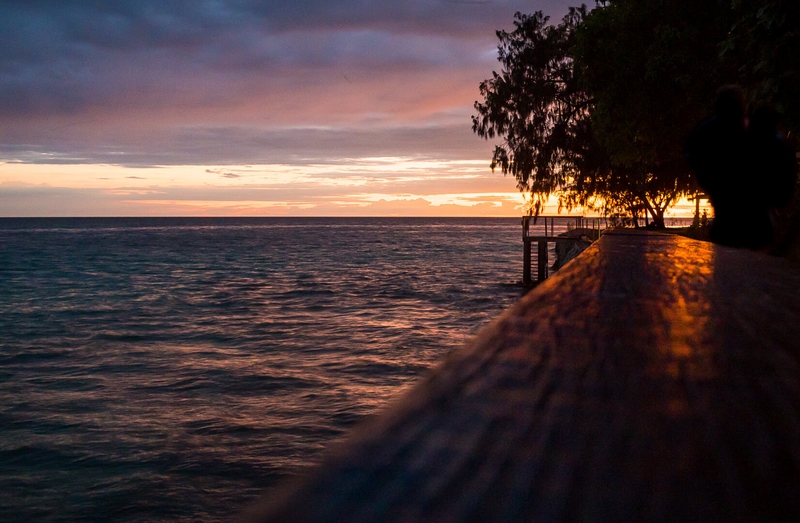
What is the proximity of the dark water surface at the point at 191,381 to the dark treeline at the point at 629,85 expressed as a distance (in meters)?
6.90

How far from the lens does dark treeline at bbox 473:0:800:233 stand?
10.6 meters

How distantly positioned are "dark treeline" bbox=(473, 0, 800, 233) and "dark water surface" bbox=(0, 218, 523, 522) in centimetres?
690

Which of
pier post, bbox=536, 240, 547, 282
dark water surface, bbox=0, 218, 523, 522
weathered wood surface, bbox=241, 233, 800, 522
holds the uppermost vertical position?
weathered wood surface, bbox=241, 233, 800, 522

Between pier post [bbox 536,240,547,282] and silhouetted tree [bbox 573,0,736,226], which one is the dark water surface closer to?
pier post [bbox 536,240,547,282]

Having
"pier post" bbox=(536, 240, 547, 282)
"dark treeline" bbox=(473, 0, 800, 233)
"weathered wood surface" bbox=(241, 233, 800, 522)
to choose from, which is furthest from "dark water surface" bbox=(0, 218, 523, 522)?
"dark treeline" bbox=(473, 0, 800, 233)

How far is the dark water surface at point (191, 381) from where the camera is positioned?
8703 millimetres

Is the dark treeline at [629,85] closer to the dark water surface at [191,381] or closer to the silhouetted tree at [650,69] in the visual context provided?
the silhouetted tree at [650,69]

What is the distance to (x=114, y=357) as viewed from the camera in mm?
16312

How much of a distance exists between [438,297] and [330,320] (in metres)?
7.17

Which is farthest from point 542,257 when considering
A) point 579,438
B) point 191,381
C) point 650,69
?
point 579,438

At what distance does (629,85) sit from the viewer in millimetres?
17250

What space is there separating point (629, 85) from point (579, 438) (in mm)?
18008

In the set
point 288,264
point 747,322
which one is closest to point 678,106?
point 747,322

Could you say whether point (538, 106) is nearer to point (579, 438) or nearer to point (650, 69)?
point (650, 69)
